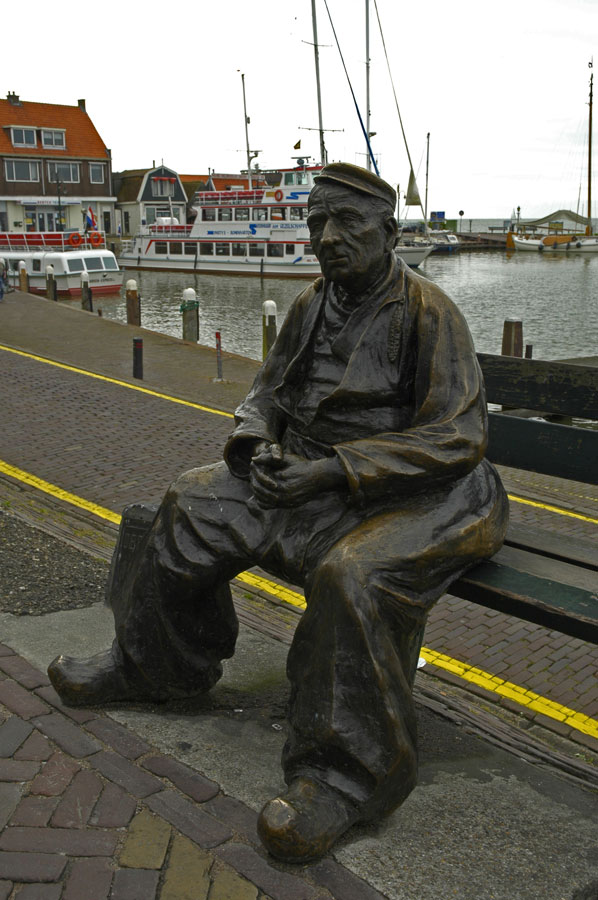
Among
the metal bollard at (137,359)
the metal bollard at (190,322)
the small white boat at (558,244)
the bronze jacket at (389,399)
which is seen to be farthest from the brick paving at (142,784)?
the small white boat at (558,244)

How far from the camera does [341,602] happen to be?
2.50m

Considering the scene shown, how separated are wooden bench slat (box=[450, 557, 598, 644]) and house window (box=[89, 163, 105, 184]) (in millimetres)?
61070

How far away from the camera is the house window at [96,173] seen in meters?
59.4

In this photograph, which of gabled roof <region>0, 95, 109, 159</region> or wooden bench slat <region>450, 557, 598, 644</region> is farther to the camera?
gabled roof <region>0, 95, 109, 159</region>

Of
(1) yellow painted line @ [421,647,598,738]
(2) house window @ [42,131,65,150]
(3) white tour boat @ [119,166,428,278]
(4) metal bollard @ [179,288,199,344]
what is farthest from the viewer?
(2) house window @ [42,131,65,150]

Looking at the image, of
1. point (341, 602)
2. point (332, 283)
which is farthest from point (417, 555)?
point (332, 283)

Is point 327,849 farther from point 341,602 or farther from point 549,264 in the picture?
point 549,264

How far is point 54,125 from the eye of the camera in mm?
57594

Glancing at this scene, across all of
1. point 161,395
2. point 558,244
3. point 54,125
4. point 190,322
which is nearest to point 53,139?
point 54,125

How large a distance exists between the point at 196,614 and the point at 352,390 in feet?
3.14

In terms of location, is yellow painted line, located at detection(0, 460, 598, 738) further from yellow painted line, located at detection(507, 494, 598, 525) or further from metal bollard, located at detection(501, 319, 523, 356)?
metal bollard, located at detection(501, 319, 523, 356)

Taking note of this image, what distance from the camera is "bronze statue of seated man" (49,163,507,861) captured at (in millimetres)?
2471

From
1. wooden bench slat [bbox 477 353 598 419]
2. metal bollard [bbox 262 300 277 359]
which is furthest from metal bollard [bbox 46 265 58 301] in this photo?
wooden bench slat [bbox 477 353 598 419]

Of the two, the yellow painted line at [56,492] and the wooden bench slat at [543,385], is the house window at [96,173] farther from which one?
the wooden bench slat at [543,385]
